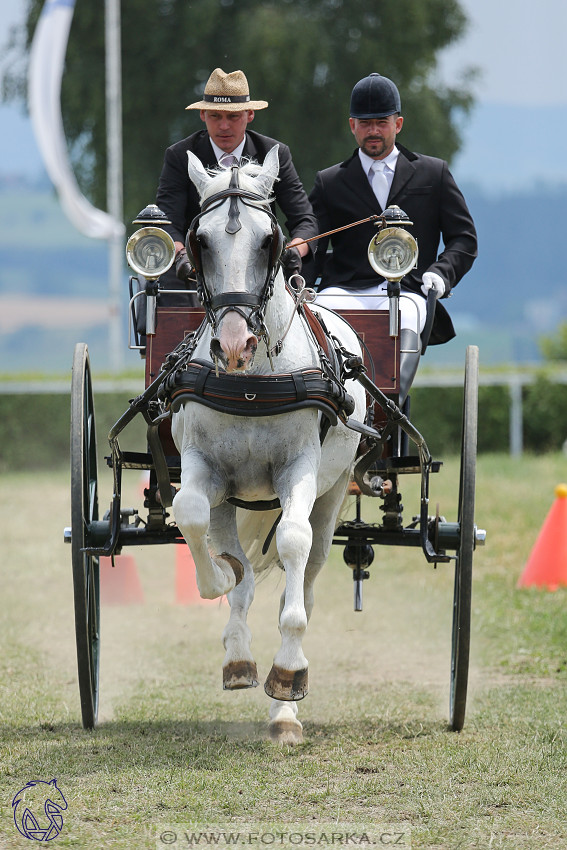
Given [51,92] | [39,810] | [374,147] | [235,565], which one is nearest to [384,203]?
[374,147]

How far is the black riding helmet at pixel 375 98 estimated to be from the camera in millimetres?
5645

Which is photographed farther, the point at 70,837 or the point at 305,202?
the point at 305,202

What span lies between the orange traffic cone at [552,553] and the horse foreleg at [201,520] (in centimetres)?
461

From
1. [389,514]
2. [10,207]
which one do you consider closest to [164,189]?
[389,514]

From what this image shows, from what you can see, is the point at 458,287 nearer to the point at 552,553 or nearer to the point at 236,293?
the point at 552,553

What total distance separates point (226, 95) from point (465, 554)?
7.30 ft

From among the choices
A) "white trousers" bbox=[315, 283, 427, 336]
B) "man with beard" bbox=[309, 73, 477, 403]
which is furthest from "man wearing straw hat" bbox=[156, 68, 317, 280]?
"man with beard" bbox=[309, 73, 477, 403]

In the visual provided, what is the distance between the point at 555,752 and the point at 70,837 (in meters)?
2.06

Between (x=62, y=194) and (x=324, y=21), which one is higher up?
(x=324, y=21)

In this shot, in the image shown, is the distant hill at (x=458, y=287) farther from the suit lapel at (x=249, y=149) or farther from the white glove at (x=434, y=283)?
the suit lapel at (x=249, y=149)

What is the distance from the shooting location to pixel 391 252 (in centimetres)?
500

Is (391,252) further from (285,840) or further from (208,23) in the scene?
(208,23)

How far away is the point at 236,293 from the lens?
159 inches

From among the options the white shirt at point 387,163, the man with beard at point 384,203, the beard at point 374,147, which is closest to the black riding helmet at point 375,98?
the man with beard at point 384,203
